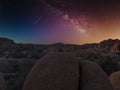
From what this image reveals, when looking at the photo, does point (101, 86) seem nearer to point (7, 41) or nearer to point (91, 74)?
point (91, 74)

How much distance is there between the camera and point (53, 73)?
11148 millimetres

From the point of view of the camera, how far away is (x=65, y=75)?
11047 mm

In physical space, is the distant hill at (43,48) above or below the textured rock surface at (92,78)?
above

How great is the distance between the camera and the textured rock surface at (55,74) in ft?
35.9

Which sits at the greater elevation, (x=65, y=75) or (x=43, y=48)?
(x=43, y=48)

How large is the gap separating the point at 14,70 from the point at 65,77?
34.7 metres

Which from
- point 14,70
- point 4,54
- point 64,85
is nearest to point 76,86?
point 64,85

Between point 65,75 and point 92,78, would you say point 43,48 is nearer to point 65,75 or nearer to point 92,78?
point 92,78

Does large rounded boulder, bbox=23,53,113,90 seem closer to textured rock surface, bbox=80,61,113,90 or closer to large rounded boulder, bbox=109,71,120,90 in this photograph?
textured rock surface, bbox=80,61,113,90

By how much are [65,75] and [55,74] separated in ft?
1.13

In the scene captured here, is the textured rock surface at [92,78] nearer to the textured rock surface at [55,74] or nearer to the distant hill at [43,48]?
the textured rock surface at [55,74]

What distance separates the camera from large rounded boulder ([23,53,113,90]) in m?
11.0

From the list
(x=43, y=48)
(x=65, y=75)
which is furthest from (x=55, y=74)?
(x=43, y=48)

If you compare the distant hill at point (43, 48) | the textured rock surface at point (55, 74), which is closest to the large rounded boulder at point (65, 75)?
the textured rock surface at point (55, 74)
